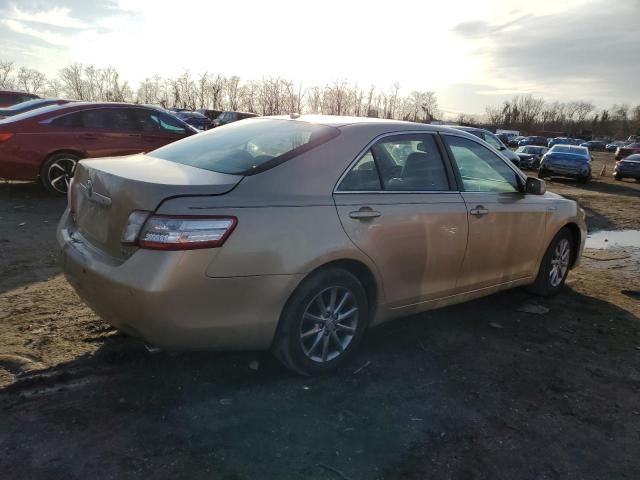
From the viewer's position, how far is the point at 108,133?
8.85 metres

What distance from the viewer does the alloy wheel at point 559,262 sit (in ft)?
16.9

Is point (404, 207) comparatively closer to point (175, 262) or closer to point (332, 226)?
point (332, 226)

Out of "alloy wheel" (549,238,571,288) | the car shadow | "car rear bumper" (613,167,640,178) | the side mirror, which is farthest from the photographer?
"car rear bumper" (613,167,640,178)

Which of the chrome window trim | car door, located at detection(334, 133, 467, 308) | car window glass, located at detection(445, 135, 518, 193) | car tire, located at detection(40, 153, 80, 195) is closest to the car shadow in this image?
car door, located at detection(334, 133, 467, 308)

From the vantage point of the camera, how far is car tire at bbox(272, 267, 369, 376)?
3.06 m

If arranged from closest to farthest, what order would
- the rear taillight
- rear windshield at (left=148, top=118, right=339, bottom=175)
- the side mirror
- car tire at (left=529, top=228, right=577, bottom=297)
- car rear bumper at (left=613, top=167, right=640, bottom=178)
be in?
the rear taillight < rear windshield at (left=148, top=118, right=339, bottom=175) < the side mirror < car tire at (left=529, top=228, right=577, bottom=297) < car rear bumper at (left=613, top=167, right=640, bottom=178)

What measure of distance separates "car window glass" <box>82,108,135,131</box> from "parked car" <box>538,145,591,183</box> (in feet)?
52.0

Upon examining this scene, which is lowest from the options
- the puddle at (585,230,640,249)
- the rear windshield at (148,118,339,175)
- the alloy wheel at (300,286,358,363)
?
the puddle at (585,230,640,249)

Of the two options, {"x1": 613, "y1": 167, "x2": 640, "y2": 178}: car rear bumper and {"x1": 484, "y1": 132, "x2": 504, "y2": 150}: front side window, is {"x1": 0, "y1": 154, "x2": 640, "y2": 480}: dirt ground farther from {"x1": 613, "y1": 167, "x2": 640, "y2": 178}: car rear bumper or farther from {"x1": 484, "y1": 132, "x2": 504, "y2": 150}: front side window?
{"x1": 613, "y1": 167, "x2": 640, "y2": 178}: car rear bumper

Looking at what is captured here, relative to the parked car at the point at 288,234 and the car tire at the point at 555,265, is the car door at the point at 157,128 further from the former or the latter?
the car tire at the point at 555,265

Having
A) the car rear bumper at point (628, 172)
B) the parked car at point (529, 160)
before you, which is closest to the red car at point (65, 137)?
the parked car at point (529, 160)

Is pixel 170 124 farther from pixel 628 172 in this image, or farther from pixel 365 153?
pixel 628 172

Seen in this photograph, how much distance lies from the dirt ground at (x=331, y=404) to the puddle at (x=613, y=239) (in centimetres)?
433

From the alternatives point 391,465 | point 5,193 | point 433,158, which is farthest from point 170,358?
point 5,193
